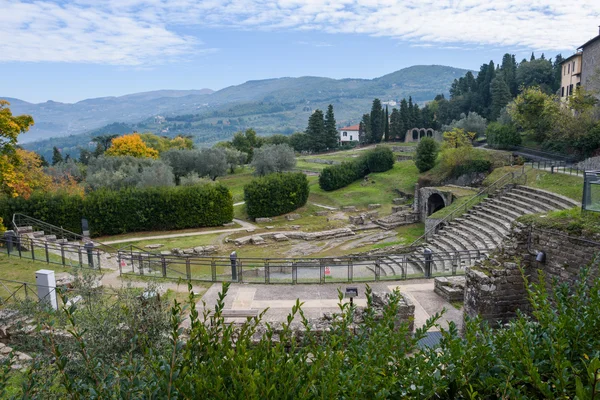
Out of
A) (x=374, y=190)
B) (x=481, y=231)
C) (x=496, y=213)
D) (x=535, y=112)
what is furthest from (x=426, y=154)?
(x=481, y=231)

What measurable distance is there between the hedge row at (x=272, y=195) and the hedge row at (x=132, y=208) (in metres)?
2.97

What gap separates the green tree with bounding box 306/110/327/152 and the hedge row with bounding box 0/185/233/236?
48605mm

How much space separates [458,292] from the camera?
1458cm

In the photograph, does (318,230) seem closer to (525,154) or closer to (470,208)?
(470,208)

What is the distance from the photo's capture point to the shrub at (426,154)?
4466cm

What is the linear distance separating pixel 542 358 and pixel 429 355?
1.35 m

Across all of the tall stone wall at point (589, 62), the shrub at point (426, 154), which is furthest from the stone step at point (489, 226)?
the tall stone wall at point (589, 62)

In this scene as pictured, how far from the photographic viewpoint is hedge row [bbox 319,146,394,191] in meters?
48.8

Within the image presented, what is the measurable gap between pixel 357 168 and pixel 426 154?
31.5 ft

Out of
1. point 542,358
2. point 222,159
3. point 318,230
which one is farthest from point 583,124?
point 222,159

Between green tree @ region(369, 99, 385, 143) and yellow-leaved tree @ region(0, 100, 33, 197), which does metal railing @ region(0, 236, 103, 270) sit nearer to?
yellow-leaved tree @ region(0, 100, 33, 197)

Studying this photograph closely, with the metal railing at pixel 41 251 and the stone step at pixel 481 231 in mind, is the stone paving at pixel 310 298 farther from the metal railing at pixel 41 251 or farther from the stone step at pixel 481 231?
the metal railing at pixel 41 251

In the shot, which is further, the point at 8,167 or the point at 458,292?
the point at 8,167

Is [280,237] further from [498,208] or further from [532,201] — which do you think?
[532,201]
